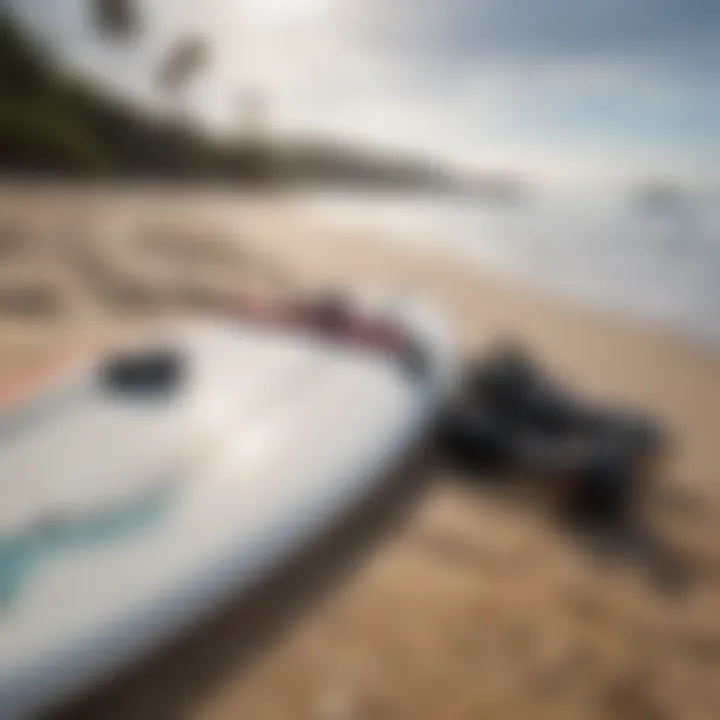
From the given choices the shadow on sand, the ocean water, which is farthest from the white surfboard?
the ocean water

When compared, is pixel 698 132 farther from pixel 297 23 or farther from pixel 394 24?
pixel 297 23

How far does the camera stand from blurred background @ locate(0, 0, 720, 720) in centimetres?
82

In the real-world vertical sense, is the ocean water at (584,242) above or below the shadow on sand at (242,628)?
above

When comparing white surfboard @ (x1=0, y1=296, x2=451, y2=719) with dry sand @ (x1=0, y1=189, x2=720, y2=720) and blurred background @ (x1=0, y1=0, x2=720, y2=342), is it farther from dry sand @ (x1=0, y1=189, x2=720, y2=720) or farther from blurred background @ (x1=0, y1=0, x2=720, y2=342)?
blurred background @ (x1=0, y1=0, x2=720, y2=342)

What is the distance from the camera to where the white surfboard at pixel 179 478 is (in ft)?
1.93

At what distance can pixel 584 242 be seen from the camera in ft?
2.93

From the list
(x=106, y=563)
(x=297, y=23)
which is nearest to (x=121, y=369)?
(x=106, y=563)

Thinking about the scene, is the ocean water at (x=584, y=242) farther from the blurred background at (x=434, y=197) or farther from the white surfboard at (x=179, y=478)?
the white surfboard at (x=179, y=478)

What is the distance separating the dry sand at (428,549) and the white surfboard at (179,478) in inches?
1.8

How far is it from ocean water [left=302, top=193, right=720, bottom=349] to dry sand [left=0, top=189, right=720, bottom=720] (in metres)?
0.03

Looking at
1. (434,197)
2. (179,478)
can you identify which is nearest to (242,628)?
(179,478)

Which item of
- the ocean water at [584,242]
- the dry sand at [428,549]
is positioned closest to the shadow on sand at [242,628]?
the dry sand at [428,549]

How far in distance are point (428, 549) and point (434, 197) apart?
39 cm

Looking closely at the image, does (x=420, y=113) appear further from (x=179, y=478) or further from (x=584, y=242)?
(x=179, y=478)
